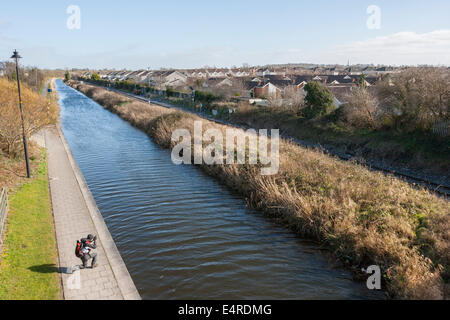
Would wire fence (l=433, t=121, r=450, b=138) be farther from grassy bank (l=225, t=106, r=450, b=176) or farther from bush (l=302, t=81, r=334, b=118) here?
bush (l=302, t=81, r=334, b=118)

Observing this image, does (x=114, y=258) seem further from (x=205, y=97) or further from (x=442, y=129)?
(x=205, y=97)

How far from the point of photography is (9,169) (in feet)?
49.0

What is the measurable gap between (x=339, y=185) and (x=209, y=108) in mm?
34643

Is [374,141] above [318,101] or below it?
below

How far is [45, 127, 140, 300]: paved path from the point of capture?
7.19 m

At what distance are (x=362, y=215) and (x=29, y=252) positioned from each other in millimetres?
9643

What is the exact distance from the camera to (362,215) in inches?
398

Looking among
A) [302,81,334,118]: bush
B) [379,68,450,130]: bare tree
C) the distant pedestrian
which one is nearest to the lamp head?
the distant pedestrian

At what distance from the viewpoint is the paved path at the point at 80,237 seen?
7.19m

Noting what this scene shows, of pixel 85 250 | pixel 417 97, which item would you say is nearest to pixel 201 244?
pixel 85 250

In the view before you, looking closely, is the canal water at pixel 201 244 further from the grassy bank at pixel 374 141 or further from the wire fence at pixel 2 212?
the grassy bank at pixel 374 141

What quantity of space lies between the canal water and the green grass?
6.69 feet

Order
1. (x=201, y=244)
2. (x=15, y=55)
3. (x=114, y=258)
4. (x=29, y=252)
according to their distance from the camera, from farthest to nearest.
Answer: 1. (x=15, y=55)
2. (x=201, y=244)
3. (x=114, y=258)
4. (x=29, y=252)
